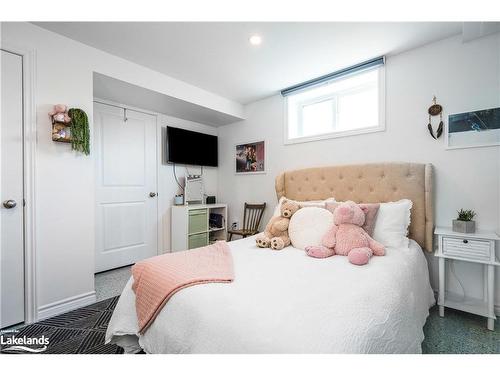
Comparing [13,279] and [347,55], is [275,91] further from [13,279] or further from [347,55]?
[13,279]

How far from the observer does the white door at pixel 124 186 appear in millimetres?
2893

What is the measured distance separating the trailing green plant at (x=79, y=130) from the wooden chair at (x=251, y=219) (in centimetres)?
208

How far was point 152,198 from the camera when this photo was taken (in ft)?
11.1

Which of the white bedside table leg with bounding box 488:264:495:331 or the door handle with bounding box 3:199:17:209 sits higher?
the door handle with bounding box 3:199:17:209

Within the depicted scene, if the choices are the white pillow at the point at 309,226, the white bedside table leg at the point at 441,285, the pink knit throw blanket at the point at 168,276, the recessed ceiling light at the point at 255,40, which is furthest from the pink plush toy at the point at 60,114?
the white bedside table leg at the point at 441,285

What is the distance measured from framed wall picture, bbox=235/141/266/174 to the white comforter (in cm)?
209

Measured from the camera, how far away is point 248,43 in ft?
6.82

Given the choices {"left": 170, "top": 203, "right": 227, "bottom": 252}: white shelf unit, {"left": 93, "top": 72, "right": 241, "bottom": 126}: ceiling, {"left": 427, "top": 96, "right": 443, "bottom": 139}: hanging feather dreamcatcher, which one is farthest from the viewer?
{"left": 170, "top": 203, "right": 227, "bottom": 252}: white shelf unit

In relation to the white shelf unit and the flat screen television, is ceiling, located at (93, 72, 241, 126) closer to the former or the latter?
the flat screen television

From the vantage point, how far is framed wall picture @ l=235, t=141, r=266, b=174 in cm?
343

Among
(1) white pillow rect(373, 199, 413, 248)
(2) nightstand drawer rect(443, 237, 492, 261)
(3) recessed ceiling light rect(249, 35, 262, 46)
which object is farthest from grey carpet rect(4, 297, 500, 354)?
(3) recessed ceiling light rect(249, 35, 262, 46)

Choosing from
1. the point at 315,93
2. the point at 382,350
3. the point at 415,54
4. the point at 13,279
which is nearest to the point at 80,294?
the point at 13,279

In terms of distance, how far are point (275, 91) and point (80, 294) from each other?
3.11 metres

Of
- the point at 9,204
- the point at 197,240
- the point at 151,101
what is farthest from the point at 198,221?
the point at 9,204
